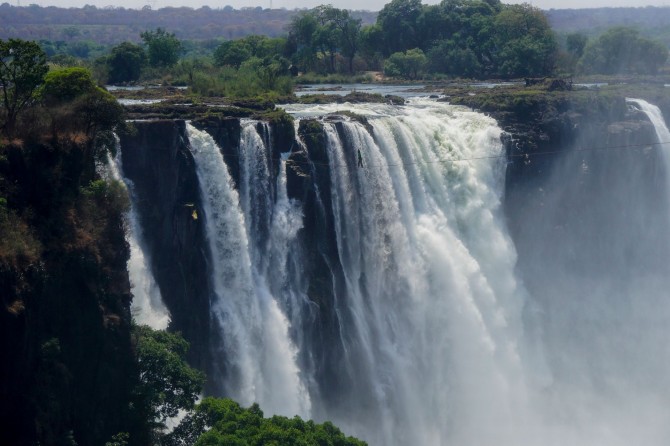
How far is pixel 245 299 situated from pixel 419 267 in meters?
7.51

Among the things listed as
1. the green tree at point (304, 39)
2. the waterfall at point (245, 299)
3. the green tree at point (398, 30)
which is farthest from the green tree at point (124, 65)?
the waterfall at point (245, 299)

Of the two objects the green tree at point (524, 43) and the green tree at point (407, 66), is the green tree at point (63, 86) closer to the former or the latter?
the green tree at point (407, 66)

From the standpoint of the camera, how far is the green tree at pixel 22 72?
2555 cm

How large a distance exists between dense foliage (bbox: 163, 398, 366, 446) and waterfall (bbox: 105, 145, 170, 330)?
5305mm

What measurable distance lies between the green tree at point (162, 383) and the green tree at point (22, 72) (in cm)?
724

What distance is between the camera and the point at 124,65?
182 ft

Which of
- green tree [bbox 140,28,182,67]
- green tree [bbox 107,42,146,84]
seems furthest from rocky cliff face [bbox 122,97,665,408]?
green tree [bbox 140,28,182,67]

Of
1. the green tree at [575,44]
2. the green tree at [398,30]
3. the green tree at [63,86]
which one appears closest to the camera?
the green tree at [63,86]

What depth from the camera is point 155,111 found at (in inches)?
1309

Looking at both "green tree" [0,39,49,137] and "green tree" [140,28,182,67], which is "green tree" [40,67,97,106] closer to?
"green tree" [0,39,49,137]

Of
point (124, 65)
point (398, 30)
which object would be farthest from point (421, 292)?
point (398, 30)

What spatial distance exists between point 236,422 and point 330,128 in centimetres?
1405

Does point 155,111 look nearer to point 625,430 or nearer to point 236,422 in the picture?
point 236,422

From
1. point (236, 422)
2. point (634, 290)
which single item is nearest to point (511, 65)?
point (634, 290)
